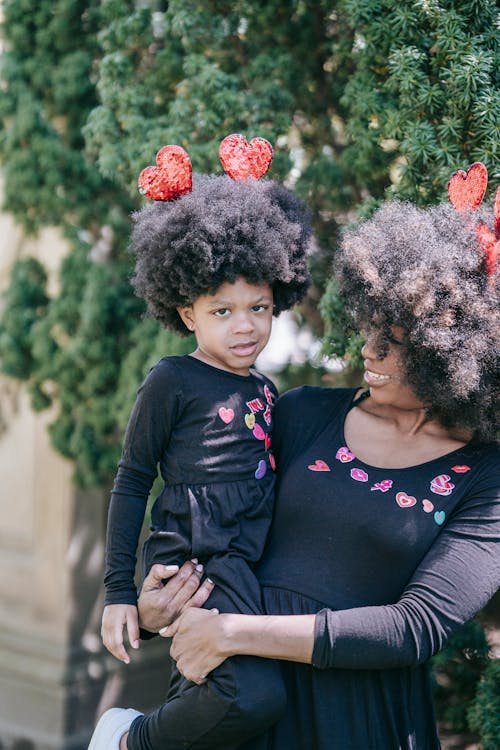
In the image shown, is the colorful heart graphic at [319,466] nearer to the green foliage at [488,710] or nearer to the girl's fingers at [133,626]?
the girl's fingers at [133,626]

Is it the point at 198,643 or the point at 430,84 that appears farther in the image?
the point at 430,84

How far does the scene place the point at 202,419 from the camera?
2.17 m

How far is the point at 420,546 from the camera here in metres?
1.95

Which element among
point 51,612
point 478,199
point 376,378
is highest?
point 478,199

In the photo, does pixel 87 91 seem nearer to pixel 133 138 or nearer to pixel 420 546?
pixel 133 138

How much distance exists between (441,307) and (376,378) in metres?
0.24

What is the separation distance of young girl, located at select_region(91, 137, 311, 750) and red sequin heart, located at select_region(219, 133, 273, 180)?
0.05m

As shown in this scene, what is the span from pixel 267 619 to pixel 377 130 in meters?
1.49

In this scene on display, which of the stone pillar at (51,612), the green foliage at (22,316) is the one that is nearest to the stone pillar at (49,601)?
the stone pillar at (51,612)

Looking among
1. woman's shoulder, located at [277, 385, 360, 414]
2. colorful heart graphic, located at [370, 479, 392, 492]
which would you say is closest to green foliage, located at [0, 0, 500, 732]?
woman's shoulder, located at [277, 385, 360, 414]

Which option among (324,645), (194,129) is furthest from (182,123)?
(324,645)

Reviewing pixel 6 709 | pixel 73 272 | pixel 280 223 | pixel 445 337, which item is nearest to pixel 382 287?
pixel 445 337

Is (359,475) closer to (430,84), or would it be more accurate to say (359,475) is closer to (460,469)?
(460,469)

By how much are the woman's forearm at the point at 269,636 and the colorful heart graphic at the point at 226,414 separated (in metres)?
0.48
